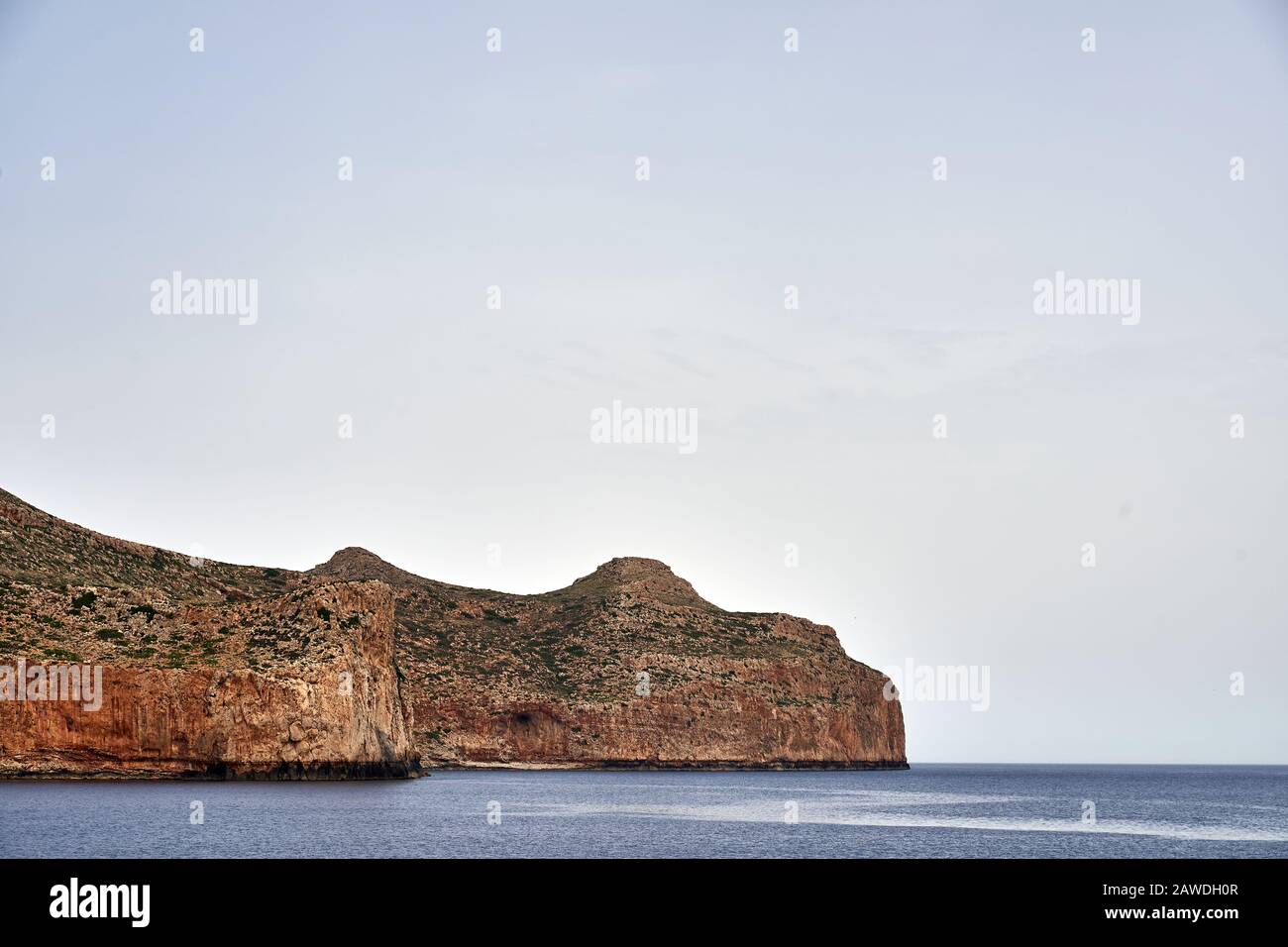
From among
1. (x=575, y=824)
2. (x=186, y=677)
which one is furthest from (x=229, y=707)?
(x=575, y=824)

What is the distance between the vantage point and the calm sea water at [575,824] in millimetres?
58406

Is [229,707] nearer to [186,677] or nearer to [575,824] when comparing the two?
[186,677]

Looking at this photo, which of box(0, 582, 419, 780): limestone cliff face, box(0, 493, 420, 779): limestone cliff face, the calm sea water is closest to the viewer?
the calm sea water

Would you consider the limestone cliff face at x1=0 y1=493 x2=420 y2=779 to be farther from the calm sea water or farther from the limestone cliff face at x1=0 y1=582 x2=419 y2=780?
the calm sea water

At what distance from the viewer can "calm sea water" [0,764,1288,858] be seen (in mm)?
58406

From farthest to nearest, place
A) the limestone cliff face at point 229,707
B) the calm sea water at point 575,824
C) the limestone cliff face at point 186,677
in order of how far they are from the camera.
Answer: the limestone cliff face at point 186,677, the limestone cliff face at point 229,707, the calm sea water at point 575,824

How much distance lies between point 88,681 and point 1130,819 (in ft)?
260

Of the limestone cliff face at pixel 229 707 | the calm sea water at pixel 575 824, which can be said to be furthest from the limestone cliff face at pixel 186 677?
the calm sea water at pixel 575 824

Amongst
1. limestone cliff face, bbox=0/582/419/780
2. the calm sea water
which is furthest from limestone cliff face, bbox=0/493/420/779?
the calm sea water

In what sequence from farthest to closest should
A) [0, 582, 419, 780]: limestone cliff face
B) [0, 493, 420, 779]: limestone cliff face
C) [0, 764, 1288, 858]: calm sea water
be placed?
[0, 493, 420, 779]: limestone cliff face, [0, 582, 419, 780]: limestone cliff face, [0, 764, 1288, 858]: calm sea water

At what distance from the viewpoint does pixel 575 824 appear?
7625cm

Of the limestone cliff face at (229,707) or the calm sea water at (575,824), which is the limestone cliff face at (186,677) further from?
the calm sea water at (575,824)
